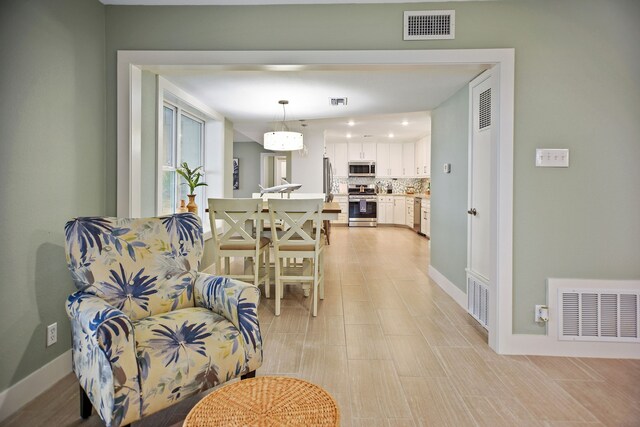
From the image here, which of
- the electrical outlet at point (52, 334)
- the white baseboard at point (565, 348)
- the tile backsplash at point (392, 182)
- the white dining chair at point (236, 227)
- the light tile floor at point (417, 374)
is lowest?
the light tile floor at point (417, 374)

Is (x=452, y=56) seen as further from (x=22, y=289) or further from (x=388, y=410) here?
(x=22, y=289)

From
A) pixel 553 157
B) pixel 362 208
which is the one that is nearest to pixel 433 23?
pixel 553 157

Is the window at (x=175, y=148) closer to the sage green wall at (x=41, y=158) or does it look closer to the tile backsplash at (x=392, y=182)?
the sage green wall at (x=41, y=158)

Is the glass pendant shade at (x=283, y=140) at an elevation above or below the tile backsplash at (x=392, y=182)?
above

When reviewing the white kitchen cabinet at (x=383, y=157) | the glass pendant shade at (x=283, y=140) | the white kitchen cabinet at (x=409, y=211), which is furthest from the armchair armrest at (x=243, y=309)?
the white kitchen cabinet at (x=383, y=157)

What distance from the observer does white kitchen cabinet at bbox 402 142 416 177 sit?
10.4m

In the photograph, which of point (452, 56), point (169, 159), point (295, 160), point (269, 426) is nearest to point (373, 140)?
point (295, 160)

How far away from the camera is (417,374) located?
7.32 ft

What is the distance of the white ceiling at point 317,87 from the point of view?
2.92 metres

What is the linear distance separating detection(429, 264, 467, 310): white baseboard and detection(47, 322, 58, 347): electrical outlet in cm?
320

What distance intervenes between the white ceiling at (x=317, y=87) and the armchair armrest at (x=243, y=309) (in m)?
1.62

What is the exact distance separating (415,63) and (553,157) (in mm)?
1139

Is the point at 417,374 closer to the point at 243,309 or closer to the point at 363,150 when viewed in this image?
the point at 243,309

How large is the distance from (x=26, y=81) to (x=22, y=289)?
42.3 inches
